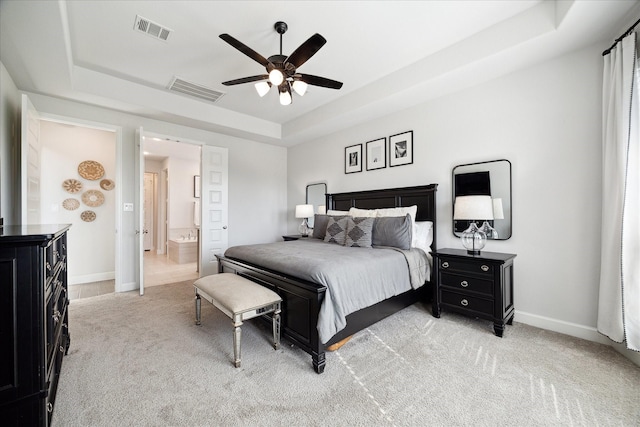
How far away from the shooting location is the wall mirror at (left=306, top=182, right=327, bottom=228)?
5094 mm

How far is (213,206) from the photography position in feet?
15.7

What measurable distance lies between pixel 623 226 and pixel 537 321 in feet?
3.95

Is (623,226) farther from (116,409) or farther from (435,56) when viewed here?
(116,409)

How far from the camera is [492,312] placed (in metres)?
2.53

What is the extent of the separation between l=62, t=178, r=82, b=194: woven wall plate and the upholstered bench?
3.67 m

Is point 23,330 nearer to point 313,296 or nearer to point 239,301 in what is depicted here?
point 239,301

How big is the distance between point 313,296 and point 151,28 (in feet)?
9.55

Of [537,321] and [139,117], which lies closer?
[537,321]

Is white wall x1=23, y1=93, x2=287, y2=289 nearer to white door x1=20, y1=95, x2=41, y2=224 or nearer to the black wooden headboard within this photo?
white door x1=20, y1=95, x2=41, y2=224

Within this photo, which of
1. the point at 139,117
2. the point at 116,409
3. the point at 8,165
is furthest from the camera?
the point at 139,117

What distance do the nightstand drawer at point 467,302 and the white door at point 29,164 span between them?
443cm

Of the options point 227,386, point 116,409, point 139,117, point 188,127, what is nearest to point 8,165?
point 139,117

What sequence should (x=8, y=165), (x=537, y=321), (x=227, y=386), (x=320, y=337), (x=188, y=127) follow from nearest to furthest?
(x=227, y=386) < (x=320, y=337) < (x=537, y=321) < (x=8, y=165) < (x=188, y=127)

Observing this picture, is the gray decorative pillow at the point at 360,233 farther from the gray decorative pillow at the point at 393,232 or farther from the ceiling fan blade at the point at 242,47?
the ceiling fan blade at the point at 242,47
